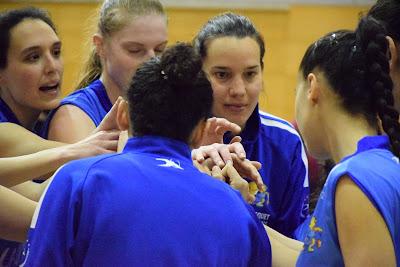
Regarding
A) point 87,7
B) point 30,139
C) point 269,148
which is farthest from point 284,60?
point 30,139

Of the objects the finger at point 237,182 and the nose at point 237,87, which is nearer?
the finger at point 237,182

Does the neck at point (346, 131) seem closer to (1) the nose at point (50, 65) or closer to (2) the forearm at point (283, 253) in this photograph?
(2) the forearm at point (283, 253)

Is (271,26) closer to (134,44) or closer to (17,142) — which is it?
(134,44)

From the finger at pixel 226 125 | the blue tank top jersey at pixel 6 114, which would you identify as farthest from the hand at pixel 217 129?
the blue tank top jersey at pixel 6 114

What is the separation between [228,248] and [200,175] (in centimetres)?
17

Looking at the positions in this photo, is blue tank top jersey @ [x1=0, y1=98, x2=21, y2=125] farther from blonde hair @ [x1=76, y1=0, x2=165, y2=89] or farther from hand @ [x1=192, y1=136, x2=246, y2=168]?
hand @ [x1=192, y1=136, x2=246, y2=168]

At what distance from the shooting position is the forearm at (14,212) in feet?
6.51

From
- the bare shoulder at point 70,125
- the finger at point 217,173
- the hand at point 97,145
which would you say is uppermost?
the hand at point 97,145

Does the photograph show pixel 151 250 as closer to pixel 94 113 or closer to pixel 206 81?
pixel 206 81

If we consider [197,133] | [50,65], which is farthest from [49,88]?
[197,133]

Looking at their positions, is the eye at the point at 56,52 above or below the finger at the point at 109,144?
above

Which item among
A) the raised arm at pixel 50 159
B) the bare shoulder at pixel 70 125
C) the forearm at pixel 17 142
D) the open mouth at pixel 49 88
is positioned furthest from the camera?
the open mouth at pixel 49 88

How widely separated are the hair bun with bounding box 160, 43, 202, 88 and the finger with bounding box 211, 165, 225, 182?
0.35 m

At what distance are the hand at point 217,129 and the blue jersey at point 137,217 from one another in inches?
16.3
